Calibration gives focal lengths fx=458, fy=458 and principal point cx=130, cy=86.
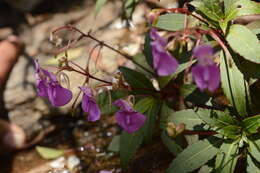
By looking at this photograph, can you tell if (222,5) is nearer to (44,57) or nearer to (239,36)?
(239,36)

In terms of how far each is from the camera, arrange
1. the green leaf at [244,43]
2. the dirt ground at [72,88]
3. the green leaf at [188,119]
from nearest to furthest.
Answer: the green leaf at [244,43] < the green leaf at [188,119] < the dirt ground at [72,88]

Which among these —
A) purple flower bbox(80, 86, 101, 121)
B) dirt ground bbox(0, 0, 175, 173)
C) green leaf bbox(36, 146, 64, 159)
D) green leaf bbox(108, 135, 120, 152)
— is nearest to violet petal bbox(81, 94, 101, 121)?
purple flower bbox(80, 86, 101, 121)

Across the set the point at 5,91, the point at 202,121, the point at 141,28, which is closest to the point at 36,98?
the point at 5,91

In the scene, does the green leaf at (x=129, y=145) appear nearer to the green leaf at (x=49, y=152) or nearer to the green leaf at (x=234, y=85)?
the green leaf at (x=234, y=85)

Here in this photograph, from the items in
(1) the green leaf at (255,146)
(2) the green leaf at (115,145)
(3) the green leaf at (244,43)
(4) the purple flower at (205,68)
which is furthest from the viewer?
(2) the green leaf at (115,145)

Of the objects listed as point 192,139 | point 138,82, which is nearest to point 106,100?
point 138,82

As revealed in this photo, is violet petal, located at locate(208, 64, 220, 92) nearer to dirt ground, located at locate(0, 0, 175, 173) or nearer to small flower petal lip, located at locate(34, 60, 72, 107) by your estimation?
small flower petal lip, located at locate(34, 60, 72, 107)

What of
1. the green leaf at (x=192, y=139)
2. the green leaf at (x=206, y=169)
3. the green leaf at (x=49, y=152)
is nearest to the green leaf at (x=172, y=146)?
the green leaf at (x=192, y=139)
